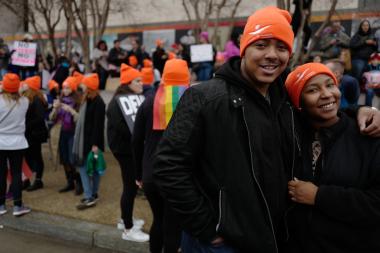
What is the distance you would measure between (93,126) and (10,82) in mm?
1210

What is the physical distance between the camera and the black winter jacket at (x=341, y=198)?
1.96 meters

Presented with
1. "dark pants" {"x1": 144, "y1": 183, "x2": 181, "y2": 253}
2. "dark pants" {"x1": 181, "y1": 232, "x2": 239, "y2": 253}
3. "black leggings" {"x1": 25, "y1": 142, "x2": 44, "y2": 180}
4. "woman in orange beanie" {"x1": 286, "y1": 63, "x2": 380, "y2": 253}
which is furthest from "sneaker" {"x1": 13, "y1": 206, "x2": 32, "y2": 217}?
"woman in orange beanie" {"x1": 286, "y1": 63, "x2": 380, "y2": 253}

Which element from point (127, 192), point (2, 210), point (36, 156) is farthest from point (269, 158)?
point (36, 156)

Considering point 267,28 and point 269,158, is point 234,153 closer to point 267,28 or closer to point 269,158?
point 269,158

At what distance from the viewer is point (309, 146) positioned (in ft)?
7.01

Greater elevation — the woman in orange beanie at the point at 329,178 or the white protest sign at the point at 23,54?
the white protest sign at the point at 23,54

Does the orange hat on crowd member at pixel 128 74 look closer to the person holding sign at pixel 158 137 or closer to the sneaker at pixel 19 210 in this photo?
the person holding sign at pixel 158 137

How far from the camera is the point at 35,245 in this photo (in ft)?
15.5

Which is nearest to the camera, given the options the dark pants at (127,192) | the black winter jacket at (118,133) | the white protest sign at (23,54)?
the dark pants at (127,192)

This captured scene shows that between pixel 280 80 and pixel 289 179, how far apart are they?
0.53 m

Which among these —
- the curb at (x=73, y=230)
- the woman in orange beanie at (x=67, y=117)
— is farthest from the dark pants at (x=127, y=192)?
the woman in orange beanie at (x=67, y=117)

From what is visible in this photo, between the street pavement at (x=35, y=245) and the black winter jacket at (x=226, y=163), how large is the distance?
3022 millimetres

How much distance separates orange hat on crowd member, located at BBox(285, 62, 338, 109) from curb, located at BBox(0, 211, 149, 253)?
9.36 ft

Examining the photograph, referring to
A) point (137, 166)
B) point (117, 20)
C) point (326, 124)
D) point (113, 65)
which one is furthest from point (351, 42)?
point (117, 20)
